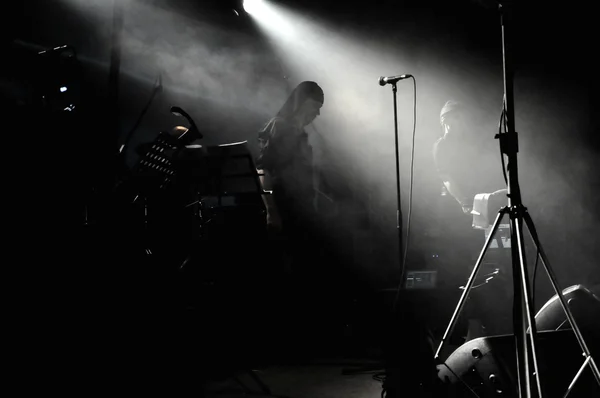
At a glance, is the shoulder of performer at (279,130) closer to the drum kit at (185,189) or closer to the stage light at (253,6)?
the drum kit at (185,189)

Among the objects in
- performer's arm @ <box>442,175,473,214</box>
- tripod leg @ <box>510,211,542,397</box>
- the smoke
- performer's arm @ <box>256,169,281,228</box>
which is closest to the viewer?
tripod leg @ <box>510,211,542,397</box>

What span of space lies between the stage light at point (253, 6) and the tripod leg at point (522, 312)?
4.63 m

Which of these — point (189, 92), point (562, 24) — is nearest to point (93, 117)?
point (189, 92)

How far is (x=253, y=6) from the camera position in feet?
17.6

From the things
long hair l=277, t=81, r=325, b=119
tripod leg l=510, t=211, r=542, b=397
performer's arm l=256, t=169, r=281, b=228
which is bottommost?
tripod leg l=510, t=211, r=542, b=397

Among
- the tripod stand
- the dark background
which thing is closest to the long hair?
the dark background

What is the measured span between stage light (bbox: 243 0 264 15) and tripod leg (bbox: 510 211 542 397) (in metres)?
4.63

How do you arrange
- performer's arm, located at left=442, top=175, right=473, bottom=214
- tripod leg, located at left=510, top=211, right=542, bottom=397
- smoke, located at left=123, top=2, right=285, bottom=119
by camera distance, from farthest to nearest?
smoke, located at left=123, top=2, right=285, bottom=119 → performer's arm, located at left=442, top=175, right=473, bottom=214 → tripod leg, located at left=510, top=211, right=542, bottom=397

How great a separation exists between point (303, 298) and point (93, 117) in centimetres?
278

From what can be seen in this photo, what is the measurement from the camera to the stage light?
534 centimetres

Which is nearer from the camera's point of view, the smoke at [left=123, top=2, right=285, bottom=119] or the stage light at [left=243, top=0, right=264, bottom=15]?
the smoke at [left=123, top=2, right=285, bottom=119]

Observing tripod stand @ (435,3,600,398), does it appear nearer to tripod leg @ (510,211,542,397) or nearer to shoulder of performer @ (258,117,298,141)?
tripod leg @ (510,211,542,397)

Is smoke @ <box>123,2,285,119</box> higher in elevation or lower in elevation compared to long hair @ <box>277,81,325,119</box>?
higher

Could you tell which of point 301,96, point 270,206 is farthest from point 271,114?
point 270,206
